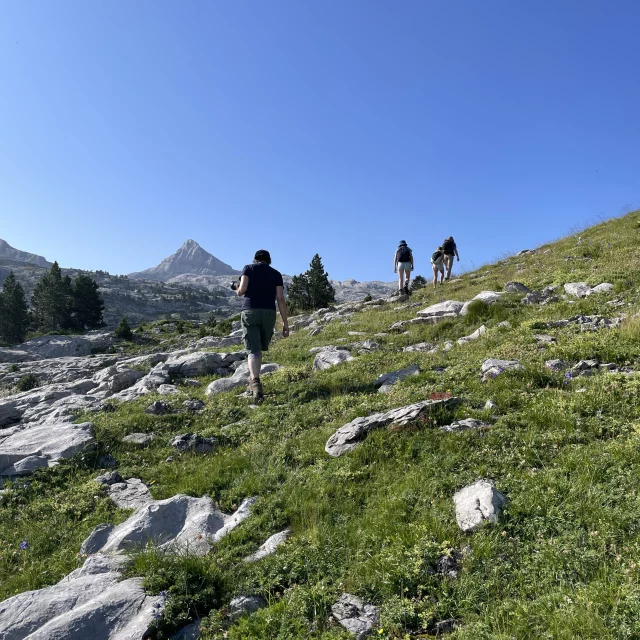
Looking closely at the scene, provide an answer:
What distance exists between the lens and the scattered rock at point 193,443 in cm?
762

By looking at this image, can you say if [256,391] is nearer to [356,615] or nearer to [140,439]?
[140,439]

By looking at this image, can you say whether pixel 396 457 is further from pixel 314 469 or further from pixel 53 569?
pixel 53 569

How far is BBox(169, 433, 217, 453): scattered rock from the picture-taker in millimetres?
7621

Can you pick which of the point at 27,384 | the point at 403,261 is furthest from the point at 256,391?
the point at 27,384

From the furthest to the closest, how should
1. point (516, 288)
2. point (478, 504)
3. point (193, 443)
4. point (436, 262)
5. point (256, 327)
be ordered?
point (436, 262) < point (516, 288) < point (256, 327) < point (193, 443) < point (478, 504)

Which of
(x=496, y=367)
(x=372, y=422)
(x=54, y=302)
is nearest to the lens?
(x=372, y=422)

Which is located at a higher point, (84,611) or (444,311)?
(444,311)

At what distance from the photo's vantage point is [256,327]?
984 centimetres

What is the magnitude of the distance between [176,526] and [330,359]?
22.5 ft

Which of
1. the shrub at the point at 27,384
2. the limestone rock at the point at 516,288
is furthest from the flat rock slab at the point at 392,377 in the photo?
the shrub at the point at 27,384

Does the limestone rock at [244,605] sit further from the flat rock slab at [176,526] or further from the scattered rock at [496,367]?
the scattered rock at [496,367]

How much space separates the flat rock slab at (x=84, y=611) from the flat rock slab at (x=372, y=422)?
3.21 metres

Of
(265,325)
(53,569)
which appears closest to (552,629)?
(53,569)

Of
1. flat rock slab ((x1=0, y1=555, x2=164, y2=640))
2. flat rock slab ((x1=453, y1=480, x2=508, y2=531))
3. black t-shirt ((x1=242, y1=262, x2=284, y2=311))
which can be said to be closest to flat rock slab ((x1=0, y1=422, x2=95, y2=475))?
flat rock slab ((x1=0, y1=555, x2=164, y2=640))
